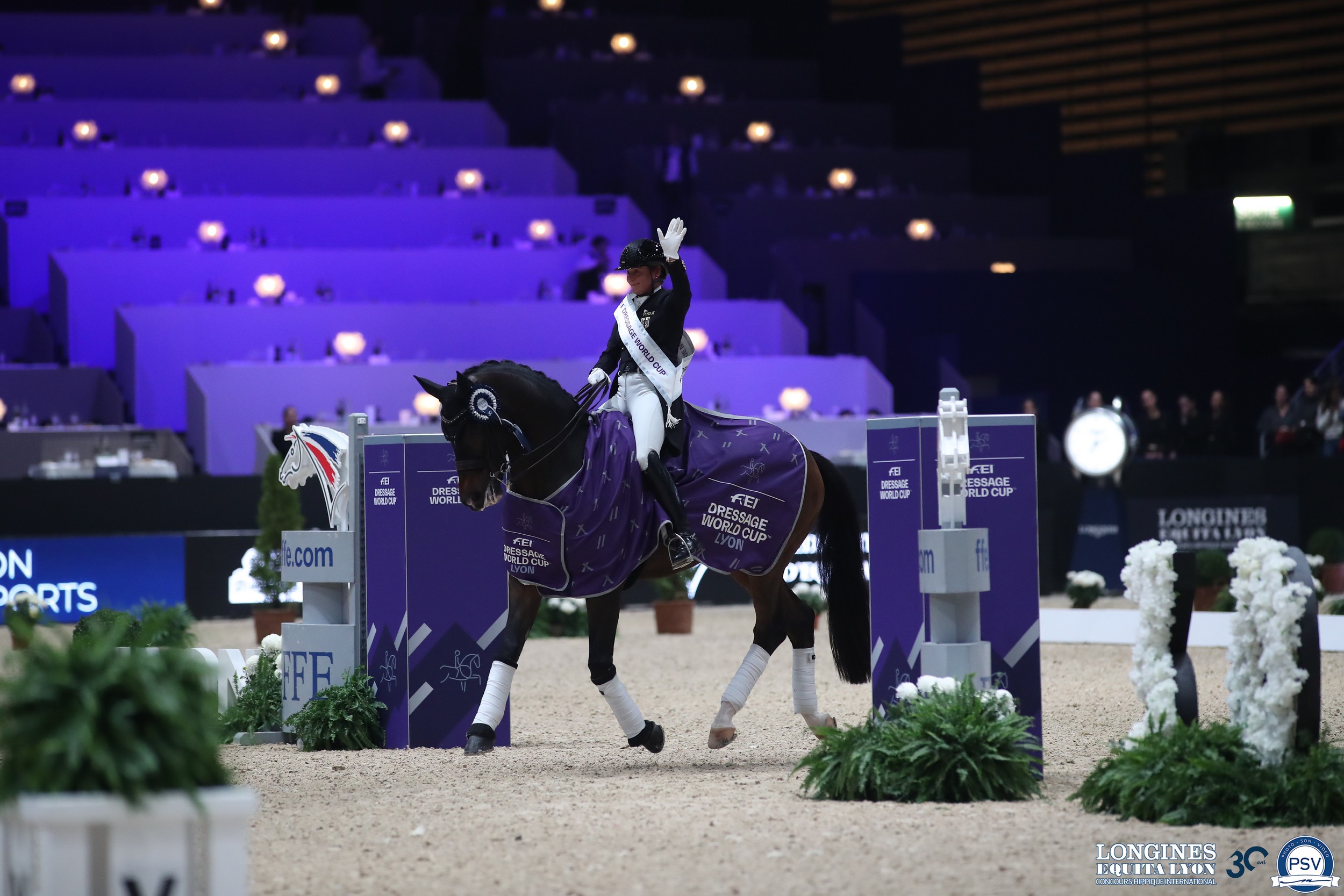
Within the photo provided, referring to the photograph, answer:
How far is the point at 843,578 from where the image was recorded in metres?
8.14

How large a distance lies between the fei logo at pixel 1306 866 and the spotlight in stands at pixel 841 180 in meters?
19.5

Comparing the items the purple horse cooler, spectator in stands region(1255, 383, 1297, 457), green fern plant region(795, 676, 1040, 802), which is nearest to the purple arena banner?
green fern plant region(795, 676, 1040, 802)

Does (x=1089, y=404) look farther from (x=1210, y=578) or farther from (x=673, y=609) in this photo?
(x=673, y=609)

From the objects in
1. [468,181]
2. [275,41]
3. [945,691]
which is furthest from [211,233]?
[945,691]

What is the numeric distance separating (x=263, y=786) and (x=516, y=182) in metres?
17.6

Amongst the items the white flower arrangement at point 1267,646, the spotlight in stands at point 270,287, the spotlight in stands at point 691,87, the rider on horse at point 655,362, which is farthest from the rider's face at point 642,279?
the spotlight in stands at point 691,87

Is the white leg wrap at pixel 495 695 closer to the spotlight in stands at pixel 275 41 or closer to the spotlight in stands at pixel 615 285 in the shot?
the spotlight in stands at pixel 615 285

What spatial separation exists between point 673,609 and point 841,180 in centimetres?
1082

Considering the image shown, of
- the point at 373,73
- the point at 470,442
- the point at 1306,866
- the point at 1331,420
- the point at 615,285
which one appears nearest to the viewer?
the point at 1306,866

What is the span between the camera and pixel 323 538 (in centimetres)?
838

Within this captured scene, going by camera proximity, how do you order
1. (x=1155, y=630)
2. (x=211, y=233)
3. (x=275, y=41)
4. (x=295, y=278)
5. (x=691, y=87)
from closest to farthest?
1. (x=1155, y=630)
2. (x=211, y=233)
3. (x=295, y=278)
4. (x=275, y=41)
5. (x=691, y=87)

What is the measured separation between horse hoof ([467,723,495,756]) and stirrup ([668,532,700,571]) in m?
1.13

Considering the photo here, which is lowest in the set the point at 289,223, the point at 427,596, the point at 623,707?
the point at 623,707

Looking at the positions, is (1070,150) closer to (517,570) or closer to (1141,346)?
(1141,346)
